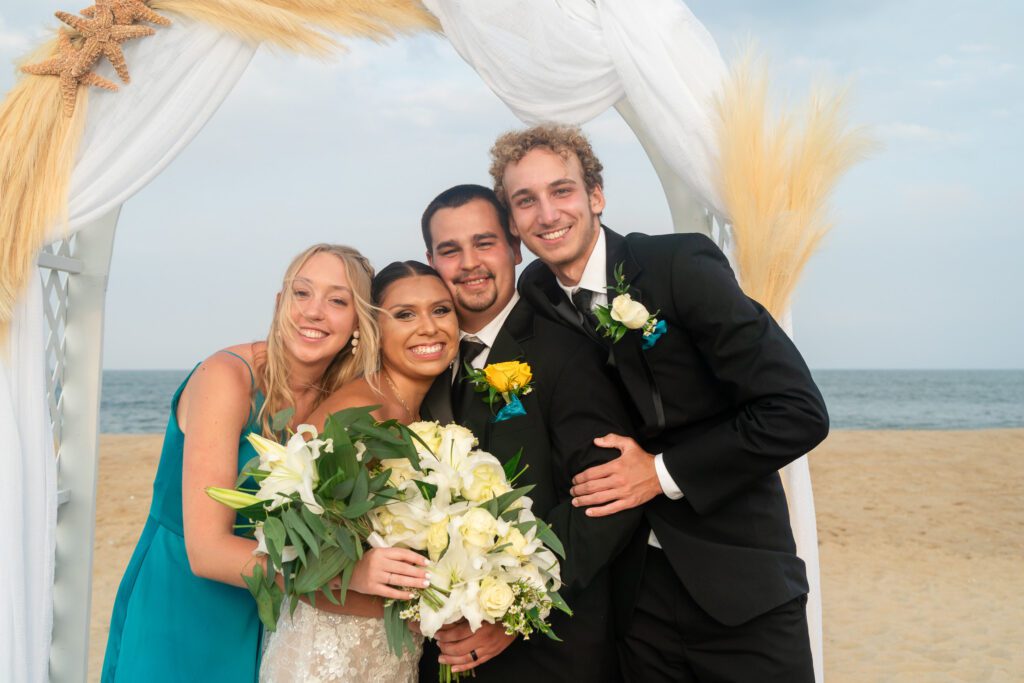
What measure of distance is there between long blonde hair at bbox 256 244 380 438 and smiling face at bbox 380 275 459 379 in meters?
0.09

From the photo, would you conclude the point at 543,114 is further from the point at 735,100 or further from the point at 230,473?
the point at 230,473

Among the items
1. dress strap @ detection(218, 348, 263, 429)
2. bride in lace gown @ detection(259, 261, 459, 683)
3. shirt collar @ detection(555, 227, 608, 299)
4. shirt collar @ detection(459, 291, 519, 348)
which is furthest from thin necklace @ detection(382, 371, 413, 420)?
shirt collar @ detection(555, 227, 608, 299)

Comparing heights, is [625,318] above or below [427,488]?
above

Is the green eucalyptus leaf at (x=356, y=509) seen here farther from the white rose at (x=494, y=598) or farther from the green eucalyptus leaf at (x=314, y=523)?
the white rose at (x=494, y=598)

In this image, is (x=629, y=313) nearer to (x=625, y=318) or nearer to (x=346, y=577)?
(x=625, y=318)

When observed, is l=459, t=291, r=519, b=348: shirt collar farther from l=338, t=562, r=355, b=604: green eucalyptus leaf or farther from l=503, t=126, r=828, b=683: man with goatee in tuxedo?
l=338, t=562, r=355, b=604: green eucalyptus leaf

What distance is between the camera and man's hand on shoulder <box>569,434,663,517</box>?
319 cm

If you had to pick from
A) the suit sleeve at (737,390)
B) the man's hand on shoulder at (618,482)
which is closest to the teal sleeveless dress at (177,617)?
the man's hand on shoulder at (618,482)

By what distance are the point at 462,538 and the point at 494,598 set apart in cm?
22

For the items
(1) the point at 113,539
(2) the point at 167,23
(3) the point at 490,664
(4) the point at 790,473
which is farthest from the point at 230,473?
(1) the point at 113,539

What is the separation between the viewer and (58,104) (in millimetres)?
3988

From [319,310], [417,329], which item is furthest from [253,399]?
[417,329]

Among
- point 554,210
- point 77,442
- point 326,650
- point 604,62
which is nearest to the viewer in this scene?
point 326,650

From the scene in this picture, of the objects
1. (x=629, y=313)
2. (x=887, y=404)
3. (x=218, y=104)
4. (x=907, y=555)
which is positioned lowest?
(x=887, y=404)
